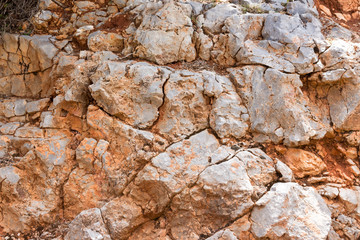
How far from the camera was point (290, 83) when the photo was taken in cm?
433

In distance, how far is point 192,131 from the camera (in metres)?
4.16

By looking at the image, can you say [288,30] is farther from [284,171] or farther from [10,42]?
[10,42]

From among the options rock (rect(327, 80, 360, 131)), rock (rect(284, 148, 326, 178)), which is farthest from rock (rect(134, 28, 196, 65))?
rock (rect(327, 80, 360, 131))

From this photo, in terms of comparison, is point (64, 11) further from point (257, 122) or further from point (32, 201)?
point (257, 122)

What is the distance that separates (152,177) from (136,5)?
348cm

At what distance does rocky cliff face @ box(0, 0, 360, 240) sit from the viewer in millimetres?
3730

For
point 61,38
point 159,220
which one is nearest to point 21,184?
point 159,220

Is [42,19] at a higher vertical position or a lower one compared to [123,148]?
higher

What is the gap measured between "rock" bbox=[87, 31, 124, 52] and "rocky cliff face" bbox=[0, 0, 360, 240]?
0.06 ft

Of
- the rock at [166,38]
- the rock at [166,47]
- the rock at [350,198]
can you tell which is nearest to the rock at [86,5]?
the rock at [166,38]

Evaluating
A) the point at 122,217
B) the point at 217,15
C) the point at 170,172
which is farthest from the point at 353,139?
the point at 122,217

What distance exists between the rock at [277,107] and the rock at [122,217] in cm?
201

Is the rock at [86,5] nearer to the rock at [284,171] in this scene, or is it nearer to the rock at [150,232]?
the rock at [150,232]

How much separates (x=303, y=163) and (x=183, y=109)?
1.86m
